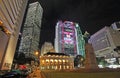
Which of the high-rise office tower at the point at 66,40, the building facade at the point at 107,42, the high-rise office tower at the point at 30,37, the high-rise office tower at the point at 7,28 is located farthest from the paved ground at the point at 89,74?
the high-rise office tower at the point at 30,37

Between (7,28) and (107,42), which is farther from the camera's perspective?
(107,42)

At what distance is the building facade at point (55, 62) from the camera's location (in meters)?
72.4

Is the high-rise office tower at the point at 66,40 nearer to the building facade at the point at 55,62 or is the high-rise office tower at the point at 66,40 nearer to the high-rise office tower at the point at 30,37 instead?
the high-rise office tower at the point at 30,37

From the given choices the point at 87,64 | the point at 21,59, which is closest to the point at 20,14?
the point at 21,59

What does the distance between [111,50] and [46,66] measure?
73.9 meters

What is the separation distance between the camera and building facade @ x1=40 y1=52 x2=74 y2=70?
237 ft

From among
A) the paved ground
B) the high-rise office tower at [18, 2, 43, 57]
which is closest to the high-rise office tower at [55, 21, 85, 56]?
the high-rise office tower at [18, 2, 43, 57]

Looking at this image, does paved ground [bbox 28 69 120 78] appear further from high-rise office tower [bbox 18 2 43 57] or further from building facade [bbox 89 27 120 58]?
high-rise office tower [bbox 18 2 43 57]

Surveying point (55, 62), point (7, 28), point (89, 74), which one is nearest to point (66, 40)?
point (55, 62)

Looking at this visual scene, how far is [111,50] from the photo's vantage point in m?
113

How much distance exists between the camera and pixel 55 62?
2985 inches

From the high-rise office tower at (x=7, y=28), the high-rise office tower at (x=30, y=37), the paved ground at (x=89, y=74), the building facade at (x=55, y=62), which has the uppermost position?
the high-rise office tower at (x=30, y=37)

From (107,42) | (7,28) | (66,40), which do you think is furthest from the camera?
(66,40)

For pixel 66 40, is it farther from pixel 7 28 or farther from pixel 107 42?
pixel 7 28
